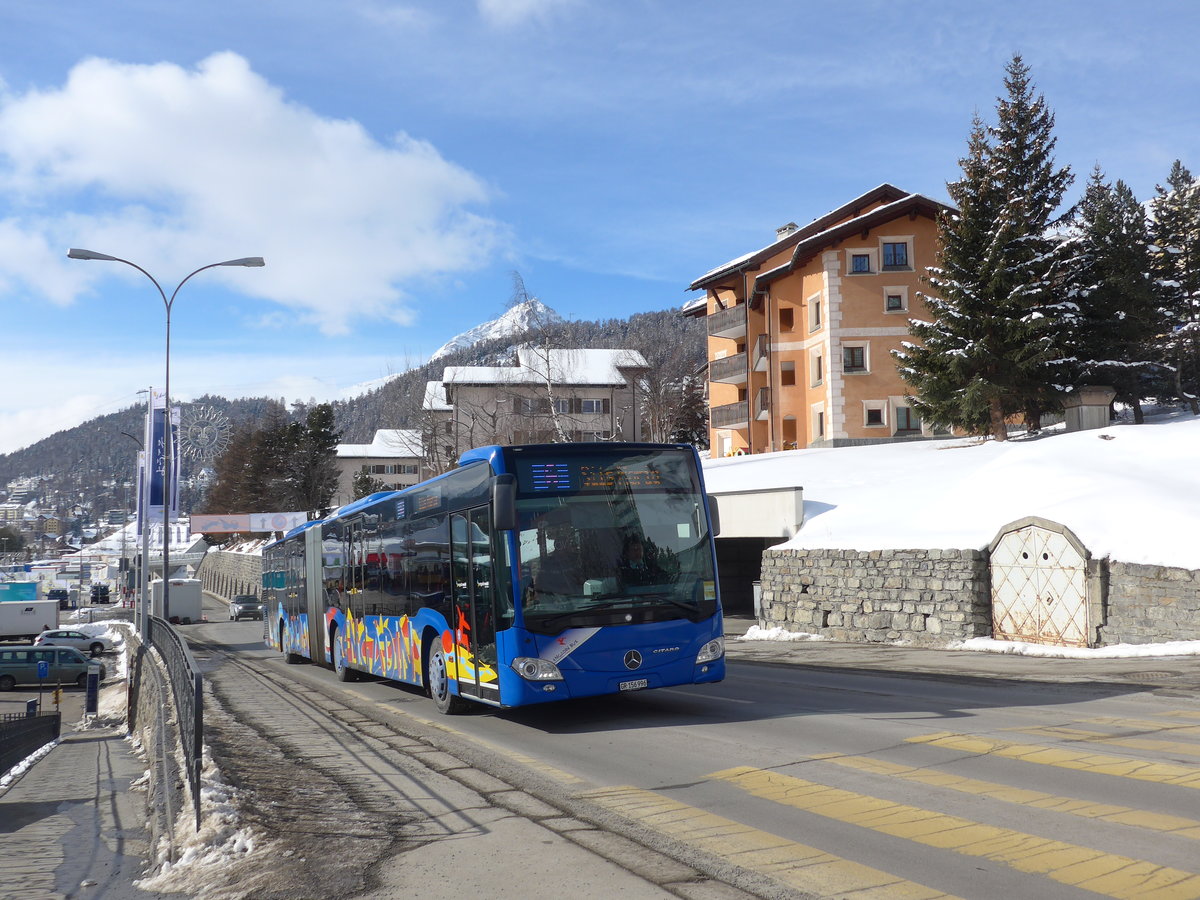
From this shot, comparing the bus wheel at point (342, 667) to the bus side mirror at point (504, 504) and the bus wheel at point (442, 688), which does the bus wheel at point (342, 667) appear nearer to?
the bus wheel at point (442, 688)

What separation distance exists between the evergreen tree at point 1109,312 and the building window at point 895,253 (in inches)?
335

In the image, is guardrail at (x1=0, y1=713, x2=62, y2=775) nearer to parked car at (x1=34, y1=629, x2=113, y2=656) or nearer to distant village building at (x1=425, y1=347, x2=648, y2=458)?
parked car at (x1=34, y1=629, x2=113, y2=656)

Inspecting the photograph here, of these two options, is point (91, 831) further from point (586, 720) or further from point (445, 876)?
point (445, 876)

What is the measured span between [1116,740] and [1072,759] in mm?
1080

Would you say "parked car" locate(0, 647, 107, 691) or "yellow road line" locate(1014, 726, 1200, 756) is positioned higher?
"yellow road line" locate(1014, 726, 1200, 756)

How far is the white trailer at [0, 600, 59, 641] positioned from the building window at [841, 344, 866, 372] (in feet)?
174

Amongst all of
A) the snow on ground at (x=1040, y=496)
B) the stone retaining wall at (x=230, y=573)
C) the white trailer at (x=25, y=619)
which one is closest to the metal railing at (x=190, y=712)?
the snow on ground at (x=1040, y=496)

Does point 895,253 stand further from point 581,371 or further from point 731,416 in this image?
point 581,371

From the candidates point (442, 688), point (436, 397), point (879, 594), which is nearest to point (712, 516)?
point (442, 688)

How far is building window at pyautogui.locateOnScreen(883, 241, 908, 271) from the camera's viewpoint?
148 feet

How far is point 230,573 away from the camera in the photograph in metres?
95.9

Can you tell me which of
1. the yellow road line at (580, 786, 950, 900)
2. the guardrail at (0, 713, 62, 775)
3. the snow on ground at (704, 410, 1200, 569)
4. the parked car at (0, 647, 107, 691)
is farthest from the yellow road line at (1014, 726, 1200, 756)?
the parked car at (0, 647, 107, 691)

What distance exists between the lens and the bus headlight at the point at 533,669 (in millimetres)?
10570

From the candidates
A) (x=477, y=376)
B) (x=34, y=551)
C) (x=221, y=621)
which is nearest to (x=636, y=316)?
(x=477, y=376)
